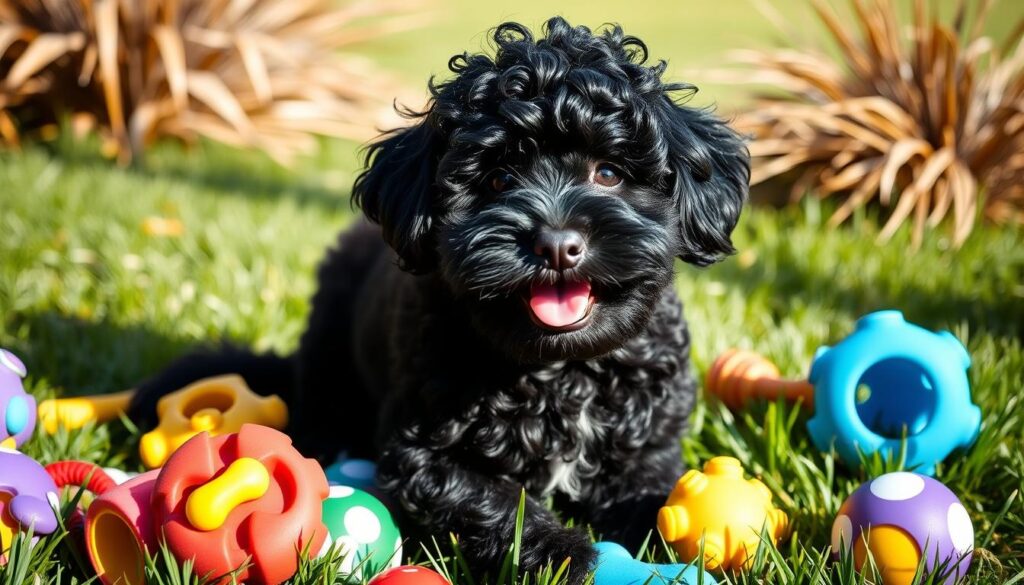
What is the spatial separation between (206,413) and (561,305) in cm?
142

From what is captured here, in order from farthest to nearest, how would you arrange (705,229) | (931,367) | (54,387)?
(54,387)
(931,367)
(705,229)

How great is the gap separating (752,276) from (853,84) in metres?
2.16

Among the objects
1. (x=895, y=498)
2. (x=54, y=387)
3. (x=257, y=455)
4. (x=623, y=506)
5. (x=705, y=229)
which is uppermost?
(x=705, y=229)

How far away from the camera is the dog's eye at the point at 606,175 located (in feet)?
8.62

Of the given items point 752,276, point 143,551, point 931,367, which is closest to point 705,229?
point 931,367

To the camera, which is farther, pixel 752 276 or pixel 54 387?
pixel 752 276

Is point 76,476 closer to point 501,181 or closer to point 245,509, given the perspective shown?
point 245,509

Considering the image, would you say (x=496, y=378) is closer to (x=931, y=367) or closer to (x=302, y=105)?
(x=931, y=367)

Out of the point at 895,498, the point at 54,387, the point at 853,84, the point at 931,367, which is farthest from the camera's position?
the point at 853,84

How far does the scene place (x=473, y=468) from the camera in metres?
2.74

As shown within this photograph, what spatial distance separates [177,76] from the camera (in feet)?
21.3

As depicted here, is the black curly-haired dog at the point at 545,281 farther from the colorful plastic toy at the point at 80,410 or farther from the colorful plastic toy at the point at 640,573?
the colorful plastic toy at the point at 80,410

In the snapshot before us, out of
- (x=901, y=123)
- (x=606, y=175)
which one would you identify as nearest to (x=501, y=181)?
(x=606, y=175)

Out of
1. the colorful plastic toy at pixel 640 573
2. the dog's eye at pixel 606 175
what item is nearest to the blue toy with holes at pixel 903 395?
the colorful plastic toy at pixel 640 573
